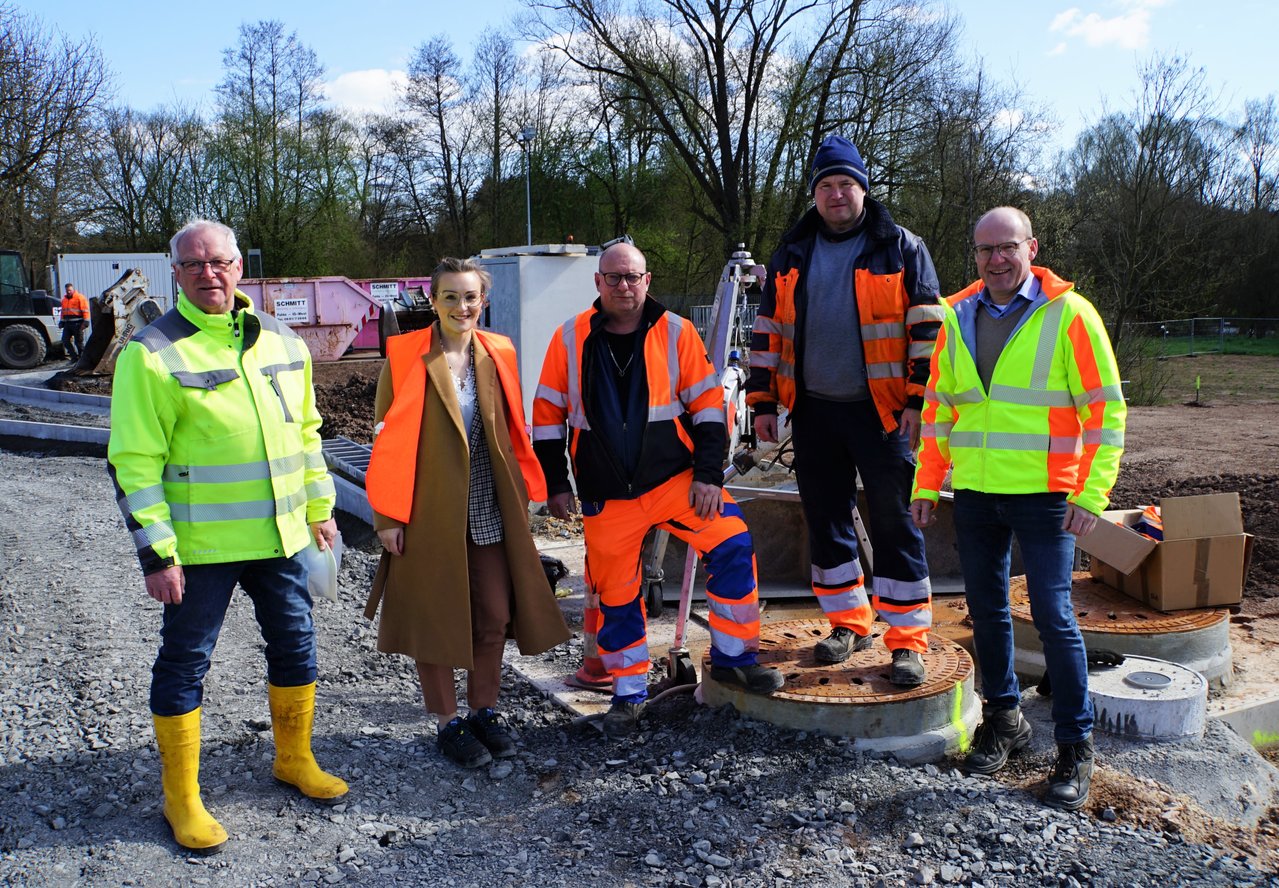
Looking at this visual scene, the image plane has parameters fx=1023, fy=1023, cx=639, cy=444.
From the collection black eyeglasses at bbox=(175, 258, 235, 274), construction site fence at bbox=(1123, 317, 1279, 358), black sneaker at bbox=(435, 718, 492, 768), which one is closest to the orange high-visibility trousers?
black sneaker at bbox=(435, 718, 492, 768)

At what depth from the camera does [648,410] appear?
391 centimetres

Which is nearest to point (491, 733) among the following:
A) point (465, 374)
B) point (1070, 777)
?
point (465, 374)

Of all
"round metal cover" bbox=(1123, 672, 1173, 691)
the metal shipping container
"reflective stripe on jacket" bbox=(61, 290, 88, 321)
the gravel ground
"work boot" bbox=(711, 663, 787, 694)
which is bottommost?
the gravel ground

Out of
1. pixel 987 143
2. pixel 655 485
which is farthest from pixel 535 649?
pixel 987 143

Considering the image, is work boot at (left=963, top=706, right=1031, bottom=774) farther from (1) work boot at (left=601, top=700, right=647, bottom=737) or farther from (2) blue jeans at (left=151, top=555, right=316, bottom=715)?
(2) blue jeans at (left=151, top=555, right=316, bottom=715)

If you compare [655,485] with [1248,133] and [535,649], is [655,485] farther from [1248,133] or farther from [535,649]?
[1248,133]

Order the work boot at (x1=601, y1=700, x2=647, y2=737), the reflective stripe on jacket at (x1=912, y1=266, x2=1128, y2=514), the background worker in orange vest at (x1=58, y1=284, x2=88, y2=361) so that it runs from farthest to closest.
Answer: the background worker in orange vest at (x1=58, y1=284, x2=88, y2=361), the work boot at (x1=601, y1=700, x2=647, y2=737), the reflective stripe on jacket at (x1=912, y1=266, x2=1128, y2=514)

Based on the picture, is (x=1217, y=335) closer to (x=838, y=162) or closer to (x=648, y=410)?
(x=838, y=162)

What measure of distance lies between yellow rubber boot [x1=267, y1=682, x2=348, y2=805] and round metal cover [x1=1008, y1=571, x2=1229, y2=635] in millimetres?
3256

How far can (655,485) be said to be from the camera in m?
3.94

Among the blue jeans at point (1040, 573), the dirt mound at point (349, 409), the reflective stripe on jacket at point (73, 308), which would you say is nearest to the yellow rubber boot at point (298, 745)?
the blue jeans at point (1040, 573)

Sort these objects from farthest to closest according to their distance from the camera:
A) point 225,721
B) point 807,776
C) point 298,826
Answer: point 225,721
point 807,776
point 298,826

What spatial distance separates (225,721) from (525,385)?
5.58 m

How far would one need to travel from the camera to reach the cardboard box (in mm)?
4996
